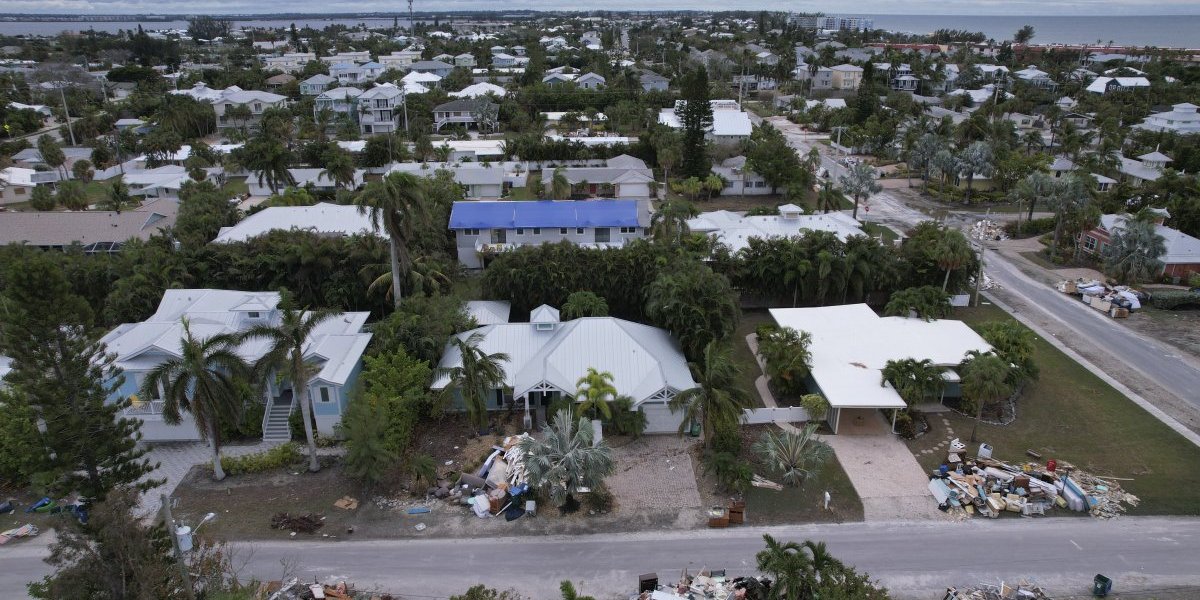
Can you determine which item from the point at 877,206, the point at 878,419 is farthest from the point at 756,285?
the point at 877,206

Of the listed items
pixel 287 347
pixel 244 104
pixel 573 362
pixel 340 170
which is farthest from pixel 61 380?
pixel 244 104

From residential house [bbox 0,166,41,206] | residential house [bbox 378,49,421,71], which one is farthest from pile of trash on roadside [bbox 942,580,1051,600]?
residential house [bbox 378,49,421,71]

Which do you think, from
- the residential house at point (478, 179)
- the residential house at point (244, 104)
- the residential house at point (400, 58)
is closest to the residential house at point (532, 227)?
the residential house at point (478, 179)

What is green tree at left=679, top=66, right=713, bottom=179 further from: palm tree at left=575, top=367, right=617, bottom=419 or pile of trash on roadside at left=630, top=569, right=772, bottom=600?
pile of trash on roadside at left=630, top=569, right=772, bottom=600

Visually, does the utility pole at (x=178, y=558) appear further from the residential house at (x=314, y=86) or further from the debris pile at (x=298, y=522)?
the residential house at (x=314, y=86)

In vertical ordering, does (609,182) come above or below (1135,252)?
above

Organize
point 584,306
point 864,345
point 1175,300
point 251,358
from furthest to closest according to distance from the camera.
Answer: point 1175,300, point 584,306, point 864,345, point 251,358

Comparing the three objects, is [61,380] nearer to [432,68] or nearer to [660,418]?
[660,418]
